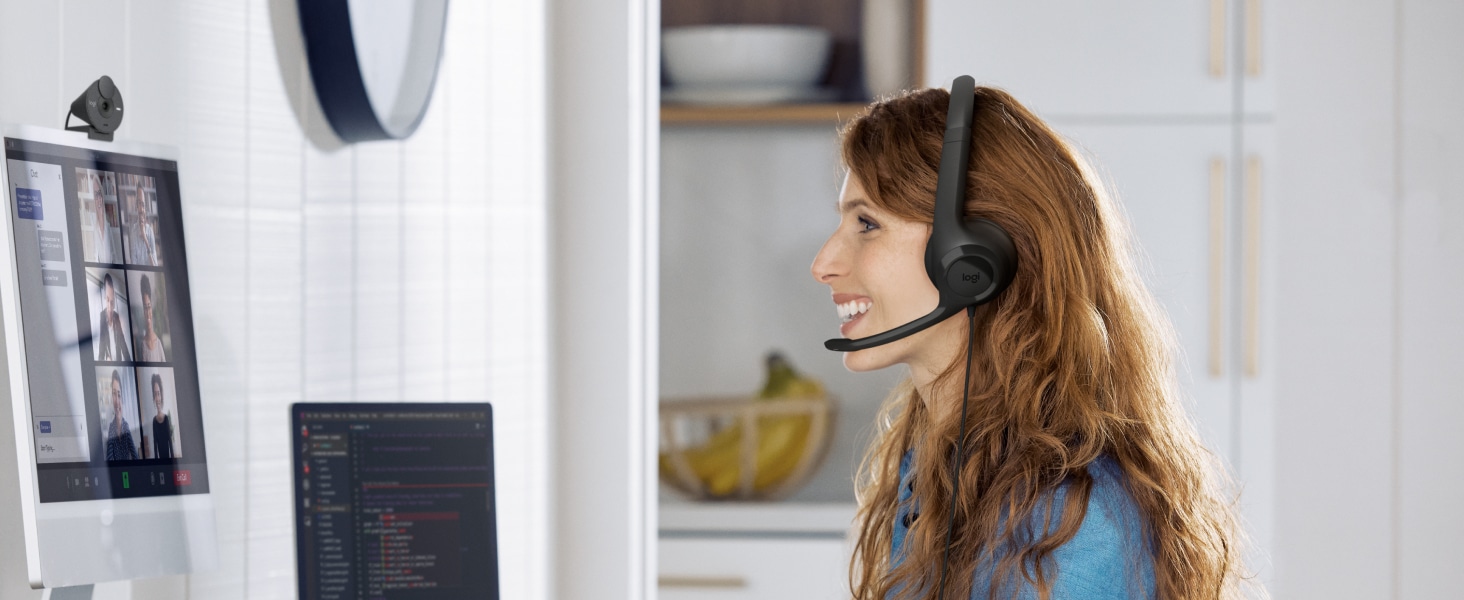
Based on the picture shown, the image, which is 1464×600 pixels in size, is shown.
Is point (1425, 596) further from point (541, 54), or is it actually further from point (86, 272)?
point (86, 272)

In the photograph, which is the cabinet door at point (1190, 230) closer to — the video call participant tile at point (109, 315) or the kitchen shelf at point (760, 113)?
the kitchen shelf at point (760, 113)

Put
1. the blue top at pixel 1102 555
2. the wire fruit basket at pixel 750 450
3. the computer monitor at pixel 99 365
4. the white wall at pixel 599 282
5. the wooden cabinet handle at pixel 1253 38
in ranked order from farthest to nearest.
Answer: the wire fruit basket at pixel 750 450
the wooden cabinet handle at pixel 1253 38
the white wall at pixel 599 282
the blue top at pixel 1102 555
the computer monitor at pixel 99 365

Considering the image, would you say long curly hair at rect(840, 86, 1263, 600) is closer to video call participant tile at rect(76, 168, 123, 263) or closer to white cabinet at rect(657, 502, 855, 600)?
video call participant tile at rect(76, 168, 123, 263)

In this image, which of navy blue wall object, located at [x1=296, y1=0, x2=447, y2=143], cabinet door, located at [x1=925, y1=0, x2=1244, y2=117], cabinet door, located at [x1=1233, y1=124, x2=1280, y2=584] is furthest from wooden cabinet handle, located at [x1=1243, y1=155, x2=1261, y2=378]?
navy blue wall object, located at [x1=296, y1=0, x2=447, y2=143]

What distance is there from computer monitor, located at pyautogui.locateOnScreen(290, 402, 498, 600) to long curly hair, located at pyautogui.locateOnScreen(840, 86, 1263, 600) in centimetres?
36

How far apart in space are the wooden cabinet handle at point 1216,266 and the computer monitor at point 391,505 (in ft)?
4.91

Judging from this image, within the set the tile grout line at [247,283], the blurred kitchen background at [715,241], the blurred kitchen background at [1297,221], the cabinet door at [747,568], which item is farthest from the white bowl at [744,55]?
the tile grout line at [247,283]

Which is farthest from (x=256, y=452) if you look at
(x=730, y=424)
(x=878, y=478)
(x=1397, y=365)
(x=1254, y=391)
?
(x=1397, y=365)

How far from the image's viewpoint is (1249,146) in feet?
6.49

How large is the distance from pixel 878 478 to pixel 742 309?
106 centimetres

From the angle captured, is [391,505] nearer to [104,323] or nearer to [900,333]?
[104,323]

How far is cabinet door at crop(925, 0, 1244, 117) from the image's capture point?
198 centimetres

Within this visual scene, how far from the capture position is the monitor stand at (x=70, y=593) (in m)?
0.74

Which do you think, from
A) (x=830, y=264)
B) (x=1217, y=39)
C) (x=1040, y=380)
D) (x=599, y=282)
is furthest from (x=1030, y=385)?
(x=1217, y=39)
